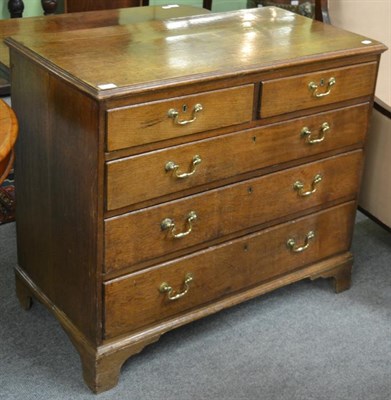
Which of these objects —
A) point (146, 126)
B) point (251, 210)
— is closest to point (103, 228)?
point (146, 126)

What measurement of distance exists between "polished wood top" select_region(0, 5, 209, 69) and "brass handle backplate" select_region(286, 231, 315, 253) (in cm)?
95

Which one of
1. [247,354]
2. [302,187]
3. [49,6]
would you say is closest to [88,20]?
[49,6]

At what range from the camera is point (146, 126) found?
2125mm

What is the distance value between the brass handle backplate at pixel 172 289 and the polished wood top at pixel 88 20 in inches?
38.9

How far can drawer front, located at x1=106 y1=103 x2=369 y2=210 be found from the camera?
2.16 metres

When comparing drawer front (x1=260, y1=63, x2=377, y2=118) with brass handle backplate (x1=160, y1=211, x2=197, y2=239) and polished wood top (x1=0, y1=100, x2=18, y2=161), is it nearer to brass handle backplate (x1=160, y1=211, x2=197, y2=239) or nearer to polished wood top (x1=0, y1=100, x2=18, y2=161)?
brass handle backplate (x1=160, y1=211, x2=197, y2=239)

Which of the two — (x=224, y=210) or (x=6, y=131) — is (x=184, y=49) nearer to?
(x=224, y=210)

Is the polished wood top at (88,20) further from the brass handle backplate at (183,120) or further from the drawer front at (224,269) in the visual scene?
the drawer front at (224,269)

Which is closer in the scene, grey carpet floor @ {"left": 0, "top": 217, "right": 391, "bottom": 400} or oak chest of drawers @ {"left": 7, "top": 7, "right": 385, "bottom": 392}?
oak chest of drawers @ {"left": 7, "top": 7, "right": 385, "bottom": 392}

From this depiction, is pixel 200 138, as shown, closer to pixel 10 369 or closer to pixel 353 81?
pixel 353 81

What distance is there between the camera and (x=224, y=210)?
2428 millimetres

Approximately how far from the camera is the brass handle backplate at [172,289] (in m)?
2.39

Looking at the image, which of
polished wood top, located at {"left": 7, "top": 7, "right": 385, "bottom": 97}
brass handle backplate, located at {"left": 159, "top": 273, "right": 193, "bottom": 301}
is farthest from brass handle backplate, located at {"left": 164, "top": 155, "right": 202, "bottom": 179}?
brass handle backplate, located at {"left": 159, "top": 273, "right": 193, "bottom": 301}

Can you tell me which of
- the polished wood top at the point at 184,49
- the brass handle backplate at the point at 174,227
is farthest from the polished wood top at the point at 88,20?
the brass handle backplate at the point at 174,227
